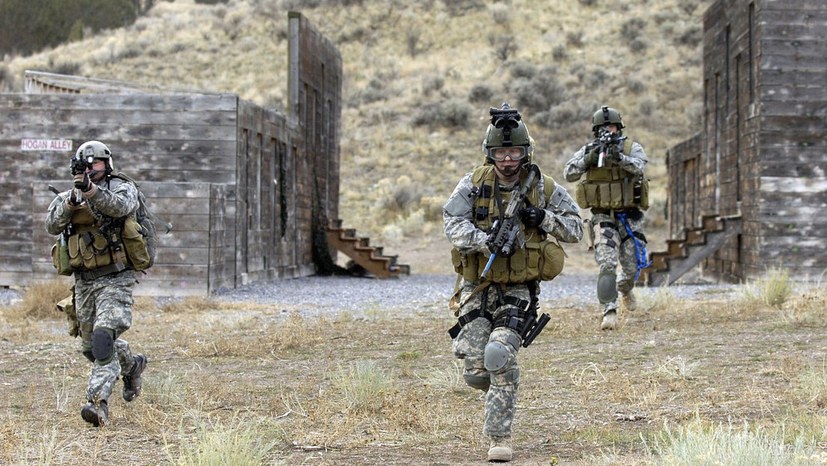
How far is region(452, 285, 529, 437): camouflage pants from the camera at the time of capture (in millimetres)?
6262

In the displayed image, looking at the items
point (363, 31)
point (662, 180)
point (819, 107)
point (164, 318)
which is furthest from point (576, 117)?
point (164, 318)

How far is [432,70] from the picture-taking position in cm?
4950

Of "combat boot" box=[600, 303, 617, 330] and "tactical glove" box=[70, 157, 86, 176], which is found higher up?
"tactical glove" box=[70, 157, 86, 176]

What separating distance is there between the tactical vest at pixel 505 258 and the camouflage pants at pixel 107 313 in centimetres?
259

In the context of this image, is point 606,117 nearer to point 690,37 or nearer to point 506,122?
point 506,122

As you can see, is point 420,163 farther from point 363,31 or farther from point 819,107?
point 819,107

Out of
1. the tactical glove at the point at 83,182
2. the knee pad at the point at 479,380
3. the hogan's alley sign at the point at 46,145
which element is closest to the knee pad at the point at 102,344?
the tactical glove at the point at 83,182

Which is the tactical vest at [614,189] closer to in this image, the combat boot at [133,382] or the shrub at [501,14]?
the combat boot at [133,382]

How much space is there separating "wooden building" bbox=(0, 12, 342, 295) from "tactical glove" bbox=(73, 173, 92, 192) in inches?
365

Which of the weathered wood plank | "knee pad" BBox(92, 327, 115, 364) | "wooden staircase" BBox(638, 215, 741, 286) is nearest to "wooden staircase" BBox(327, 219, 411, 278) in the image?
"wooden staircase" BBox(638, 215, 741, 286)

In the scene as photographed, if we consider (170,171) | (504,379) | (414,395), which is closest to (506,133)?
(504,379)

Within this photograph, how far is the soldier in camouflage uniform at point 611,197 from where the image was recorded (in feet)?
37.5

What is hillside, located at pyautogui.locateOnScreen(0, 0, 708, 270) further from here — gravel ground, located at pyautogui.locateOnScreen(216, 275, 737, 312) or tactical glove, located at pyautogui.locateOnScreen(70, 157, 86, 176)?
tactical glove, located at pyautogui.locateOnScreen(70, 157, 86, 176)

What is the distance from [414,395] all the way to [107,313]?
2.19 m
